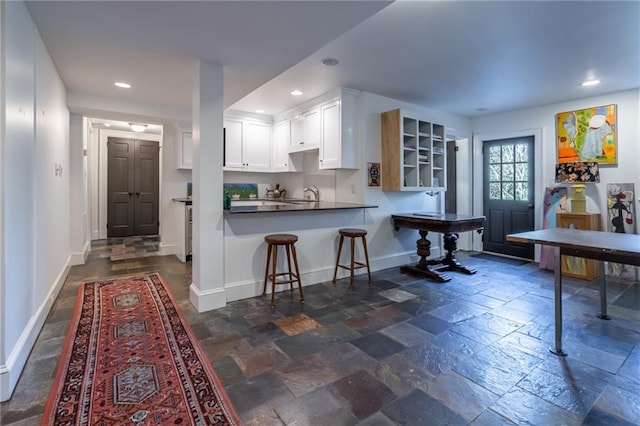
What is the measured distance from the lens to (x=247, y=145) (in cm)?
548

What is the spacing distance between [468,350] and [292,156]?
13.1 feet

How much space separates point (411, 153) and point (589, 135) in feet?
7.98

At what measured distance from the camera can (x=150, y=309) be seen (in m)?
3.00

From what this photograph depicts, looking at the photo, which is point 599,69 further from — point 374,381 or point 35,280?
point 35,280

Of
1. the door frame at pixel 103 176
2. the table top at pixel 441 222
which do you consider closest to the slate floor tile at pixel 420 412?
the table top at pixel 441 222

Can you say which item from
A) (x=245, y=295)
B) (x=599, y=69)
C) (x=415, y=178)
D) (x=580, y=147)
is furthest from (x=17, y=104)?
(x=580, y=147)

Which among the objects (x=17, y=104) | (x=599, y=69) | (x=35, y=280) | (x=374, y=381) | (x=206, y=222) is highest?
(x=599, y=69)

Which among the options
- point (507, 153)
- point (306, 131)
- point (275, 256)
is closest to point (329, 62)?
point (306, 131)

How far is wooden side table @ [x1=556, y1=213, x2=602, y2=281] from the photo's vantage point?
4051 millimetres

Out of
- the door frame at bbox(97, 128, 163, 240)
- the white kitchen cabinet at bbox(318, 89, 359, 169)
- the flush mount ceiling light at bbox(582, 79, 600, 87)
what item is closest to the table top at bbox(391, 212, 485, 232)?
the white kitchen cabinet at bbox(318, 89, 359, 169)

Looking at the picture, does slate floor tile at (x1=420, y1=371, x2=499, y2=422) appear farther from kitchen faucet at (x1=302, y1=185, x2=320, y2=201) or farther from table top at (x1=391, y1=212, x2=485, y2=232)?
kitchen faucet at (x1=302, y1=185, x2=320, y2=201)

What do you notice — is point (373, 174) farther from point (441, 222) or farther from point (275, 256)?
point (275, 256)

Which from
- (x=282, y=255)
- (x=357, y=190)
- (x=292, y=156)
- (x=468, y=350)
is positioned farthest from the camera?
(x=292, y=156)

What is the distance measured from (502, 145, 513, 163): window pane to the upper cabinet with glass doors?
52.1 inches
